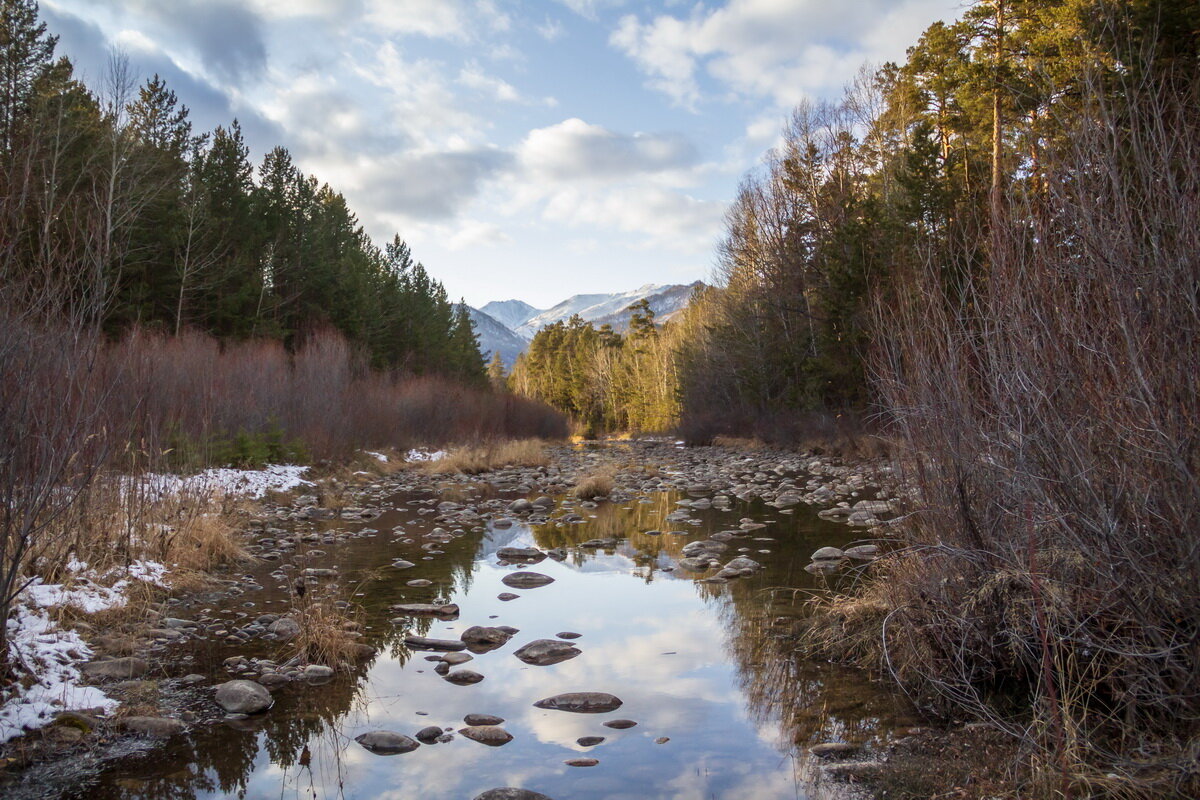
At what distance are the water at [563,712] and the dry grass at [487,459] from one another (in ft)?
43.2

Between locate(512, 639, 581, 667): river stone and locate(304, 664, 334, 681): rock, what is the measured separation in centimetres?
142

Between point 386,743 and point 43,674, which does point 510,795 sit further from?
point 43,674

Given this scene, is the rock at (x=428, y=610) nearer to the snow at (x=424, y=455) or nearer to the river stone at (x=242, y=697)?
the river stone at (x=242, y=697)

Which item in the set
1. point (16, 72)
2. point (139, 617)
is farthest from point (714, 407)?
point (139, 617)

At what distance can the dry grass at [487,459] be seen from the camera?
21.5 m

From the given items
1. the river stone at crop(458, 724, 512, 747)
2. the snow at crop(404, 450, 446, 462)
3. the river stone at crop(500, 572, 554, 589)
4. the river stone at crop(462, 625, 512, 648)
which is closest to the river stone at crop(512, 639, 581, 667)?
the river stone at crop(462, 625, 512, 648)

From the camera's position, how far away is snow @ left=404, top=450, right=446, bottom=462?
2410 centimetres

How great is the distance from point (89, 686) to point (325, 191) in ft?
154

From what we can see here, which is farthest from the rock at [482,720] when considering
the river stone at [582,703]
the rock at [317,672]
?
the rock at [317,672]

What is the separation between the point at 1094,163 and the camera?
363 cm

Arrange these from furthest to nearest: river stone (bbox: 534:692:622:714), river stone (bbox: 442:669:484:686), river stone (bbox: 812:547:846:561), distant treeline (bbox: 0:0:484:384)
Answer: distant treeline (bbox: 0:0:484:384), river stone (bbox: 812:547:846:561), river stone (bbox: 442:669:484:686), river stone (bbox: 534:692:622:714)

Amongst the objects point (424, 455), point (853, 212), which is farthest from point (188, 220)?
point (853, 212)

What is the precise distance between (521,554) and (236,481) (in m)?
6.21

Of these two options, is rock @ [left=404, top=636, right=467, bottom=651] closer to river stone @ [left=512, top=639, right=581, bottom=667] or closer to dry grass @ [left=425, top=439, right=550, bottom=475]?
river stone @ [left=512, top=639, right=581, bottom=667]
